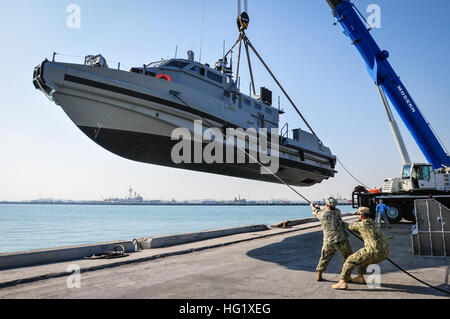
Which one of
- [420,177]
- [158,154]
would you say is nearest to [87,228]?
[158,154]

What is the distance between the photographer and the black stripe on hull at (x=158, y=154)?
31.7 feet

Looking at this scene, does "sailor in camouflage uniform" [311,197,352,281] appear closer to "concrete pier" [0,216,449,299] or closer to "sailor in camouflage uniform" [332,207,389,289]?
"sailor in camouflage uniform" [332,207,389,289]

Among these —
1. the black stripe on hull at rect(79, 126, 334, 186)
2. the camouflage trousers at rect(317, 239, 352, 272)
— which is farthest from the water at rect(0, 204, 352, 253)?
the camouflage trousers at rect(317, 239, 352, 272)

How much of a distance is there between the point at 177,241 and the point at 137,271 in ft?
13.1

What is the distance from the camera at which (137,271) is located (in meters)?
5.98

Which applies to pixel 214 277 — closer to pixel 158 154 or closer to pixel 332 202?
pixel 332 202

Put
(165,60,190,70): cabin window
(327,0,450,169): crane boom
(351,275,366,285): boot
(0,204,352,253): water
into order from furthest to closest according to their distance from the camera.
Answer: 1. (0,204,352,253): water
2. (327,0,450,169): crane boom
3. (165,60,190,70): cabin window
4. (351,275,366,285): boot

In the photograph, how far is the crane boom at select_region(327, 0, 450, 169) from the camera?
12984mm

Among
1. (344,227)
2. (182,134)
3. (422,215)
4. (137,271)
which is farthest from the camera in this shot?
(182,134)

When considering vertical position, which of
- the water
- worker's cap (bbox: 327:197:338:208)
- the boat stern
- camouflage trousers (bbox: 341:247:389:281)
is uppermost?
the boat stern

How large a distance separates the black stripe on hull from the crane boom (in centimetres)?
475
